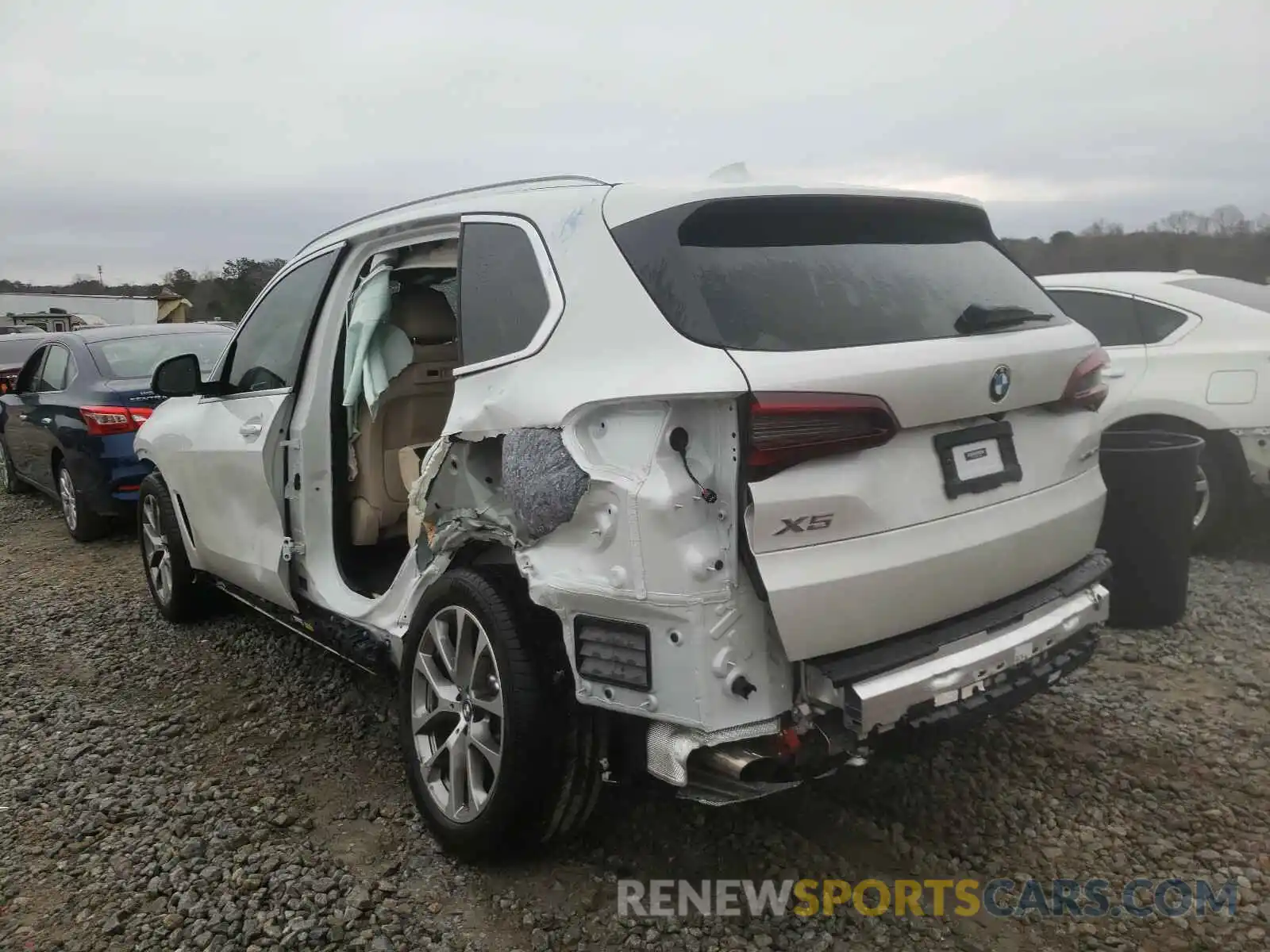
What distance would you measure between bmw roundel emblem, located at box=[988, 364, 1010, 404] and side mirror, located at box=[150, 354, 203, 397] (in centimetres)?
336

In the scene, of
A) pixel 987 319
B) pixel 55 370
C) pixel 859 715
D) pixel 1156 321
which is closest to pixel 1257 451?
pixel 1156 321

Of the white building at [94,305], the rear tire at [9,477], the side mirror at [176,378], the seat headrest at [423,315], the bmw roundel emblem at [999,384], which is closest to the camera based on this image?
the bmw roundel emblem at [999,384]

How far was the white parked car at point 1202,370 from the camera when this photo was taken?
17.7ft

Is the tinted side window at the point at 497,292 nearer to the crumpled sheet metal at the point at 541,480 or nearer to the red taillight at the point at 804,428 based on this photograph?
the crumpled sheet metal at the point at 541,480

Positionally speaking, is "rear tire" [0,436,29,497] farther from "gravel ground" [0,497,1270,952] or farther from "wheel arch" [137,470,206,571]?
"gravel ground" [0,497,1270,952]

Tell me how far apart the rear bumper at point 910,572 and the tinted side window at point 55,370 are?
735cm

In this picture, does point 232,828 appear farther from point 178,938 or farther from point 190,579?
point 190,579

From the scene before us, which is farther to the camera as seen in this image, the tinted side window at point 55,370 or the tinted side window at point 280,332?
the tinted side window at point 55,370

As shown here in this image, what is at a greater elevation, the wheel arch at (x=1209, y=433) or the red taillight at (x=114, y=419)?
the red taillight at (x=114, y=419)

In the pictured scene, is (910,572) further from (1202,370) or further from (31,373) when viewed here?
(31,373)

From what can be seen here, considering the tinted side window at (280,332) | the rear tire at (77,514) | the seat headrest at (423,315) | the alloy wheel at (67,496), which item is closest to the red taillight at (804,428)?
the seat headrest at (423,315)

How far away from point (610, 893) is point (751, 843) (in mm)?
469

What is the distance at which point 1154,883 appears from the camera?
2.66m

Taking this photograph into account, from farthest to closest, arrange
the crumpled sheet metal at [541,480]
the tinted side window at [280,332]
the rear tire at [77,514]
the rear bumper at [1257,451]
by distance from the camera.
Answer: the rear tire at [77,514] → the rear bumper at [1257,451] → the tinted side window at [280,332] → the crumpled sheet metal at [541,480]
